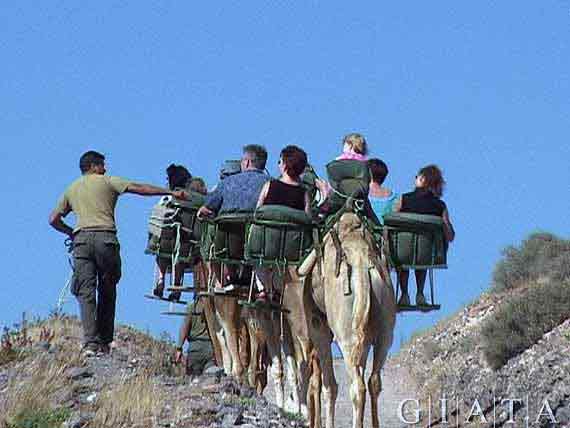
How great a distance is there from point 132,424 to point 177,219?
192 inches

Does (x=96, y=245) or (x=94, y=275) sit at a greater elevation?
(x=96, y=245)

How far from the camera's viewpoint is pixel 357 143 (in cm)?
1888

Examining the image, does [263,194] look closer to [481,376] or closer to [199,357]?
[199,357]

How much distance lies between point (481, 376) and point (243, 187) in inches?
387

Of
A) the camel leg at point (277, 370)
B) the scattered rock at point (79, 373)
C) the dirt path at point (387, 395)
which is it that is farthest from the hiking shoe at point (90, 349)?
the dirt path at point (387, 395)

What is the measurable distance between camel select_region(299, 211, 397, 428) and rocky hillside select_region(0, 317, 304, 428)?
1.09 meters

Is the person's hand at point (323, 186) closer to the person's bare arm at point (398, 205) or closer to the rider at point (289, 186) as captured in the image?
the rider at point (289, 186)

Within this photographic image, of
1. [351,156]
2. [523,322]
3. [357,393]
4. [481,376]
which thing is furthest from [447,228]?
[523,322]

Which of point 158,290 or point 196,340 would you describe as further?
point 196,340

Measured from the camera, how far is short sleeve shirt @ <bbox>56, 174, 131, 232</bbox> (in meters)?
19.7

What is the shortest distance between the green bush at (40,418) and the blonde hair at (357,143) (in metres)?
4.35

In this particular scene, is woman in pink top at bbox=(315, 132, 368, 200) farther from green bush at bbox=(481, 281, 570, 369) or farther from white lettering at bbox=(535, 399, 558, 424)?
green bush at bbox=(481, 281, 570, 369)

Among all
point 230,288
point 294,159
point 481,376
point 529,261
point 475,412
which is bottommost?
point 475,412

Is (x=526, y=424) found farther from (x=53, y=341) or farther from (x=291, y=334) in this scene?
(x=53, y=341)
